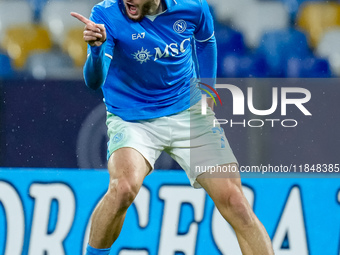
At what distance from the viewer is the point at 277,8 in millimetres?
4344

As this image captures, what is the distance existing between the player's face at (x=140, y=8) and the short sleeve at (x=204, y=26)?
10.8 inches

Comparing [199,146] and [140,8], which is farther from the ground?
[140,8]

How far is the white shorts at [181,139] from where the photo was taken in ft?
8.30

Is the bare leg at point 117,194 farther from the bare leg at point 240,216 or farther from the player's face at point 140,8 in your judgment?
the player's face at point 140,8

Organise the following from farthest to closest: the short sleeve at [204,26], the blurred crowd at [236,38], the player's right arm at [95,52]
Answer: the blurred crowd at [236,38] → the short sleeve at [204,26] → the player's right arm at [95,52]

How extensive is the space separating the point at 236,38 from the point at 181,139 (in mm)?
1688

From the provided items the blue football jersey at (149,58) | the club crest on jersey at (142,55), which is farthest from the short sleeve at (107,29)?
the club crest on jersey at (142,55)

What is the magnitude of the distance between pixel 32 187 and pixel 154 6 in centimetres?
140

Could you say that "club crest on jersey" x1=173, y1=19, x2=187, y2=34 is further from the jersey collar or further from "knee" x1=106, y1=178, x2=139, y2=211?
"knee" x1=106, y1=178, x2=139, y2=211

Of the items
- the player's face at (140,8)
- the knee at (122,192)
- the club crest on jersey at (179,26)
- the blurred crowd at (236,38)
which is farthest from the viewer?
the blurred crowd at (236,38)

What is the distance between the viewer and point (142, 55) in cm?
254

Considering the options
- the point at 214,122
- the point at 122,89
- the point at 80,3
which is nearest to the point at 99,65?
the point at 122,89

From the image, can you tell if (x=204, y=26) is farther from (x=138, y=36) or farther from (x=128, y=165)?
(x=128, y=165)

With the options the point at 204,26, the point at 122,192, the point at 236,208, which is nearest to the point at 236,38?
the point at 204,26
